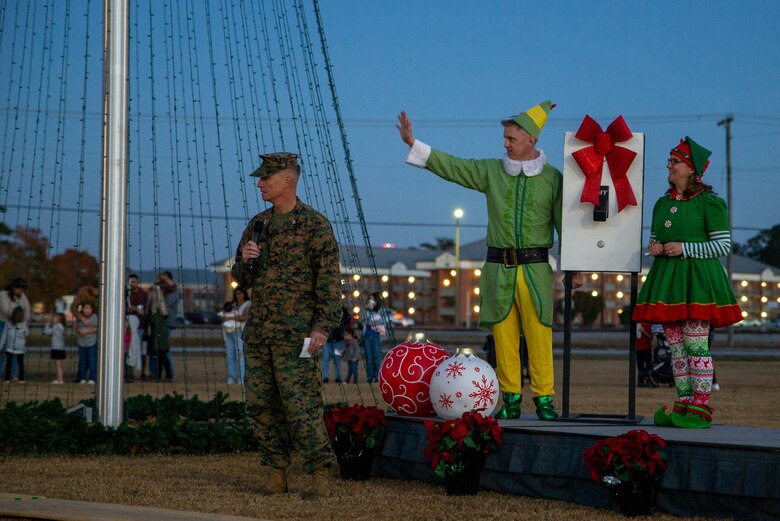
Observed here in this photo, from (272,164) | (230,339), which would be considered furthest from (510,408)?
(230,339)

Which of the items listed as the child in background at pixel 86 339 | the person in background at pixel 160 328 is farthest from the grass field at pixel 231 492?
the child in background at pixel 86 339

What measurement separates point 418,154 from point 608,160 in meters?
1.31

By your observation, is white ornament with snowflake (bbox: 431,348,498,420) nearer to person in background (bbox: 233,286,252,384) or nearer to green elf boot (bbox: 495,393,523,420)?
green elf boot (bbox: 495,393,523,420)

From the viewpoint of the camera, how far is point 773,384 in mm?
20609

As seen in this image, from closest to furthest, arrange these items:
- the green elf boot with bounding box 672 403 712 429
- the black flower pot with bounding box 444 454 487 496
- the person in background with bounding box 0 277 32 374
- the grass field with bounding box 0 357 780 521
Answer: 1. the grass field with bounding box 0 357 780 521
2. the black flower pot with bounding box 444 454 487 496
3. the green elf boot with bounding box 672 403 712 429
4. the person in background with bounding box 0 277 32 374

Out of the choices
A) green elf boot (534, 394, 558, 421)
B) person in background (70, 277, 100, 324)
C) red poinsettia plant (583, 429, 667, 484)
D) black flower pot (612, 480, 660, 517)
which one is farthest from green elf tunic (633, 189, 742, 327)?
person in background (70, 277, 100, 324)

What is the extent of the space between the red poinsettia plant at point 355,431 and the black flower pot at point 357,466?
3cm

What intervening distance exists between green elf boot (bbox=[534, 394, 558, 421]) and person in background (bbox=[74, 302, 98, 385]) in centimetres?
1191

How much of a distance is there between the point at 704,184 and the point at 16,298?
40.1ft

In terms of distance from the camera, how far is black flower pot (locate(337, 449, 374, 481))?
304 inches

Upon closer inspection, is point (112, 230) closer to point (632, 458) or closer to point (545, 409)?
point (545, 409)

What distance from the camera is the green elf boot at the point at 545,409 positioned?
308 inches

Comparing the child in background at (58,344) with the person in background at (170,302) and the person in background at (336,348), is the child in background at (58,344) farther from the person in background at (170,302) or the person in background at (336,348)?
the person in background at (336,348)

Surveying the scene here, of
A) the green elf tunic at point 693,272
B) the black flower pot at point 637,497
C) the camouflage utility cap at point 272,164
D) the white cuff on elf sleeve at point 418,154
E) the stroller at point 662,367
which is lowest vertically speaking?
the stroller at point 662,367
